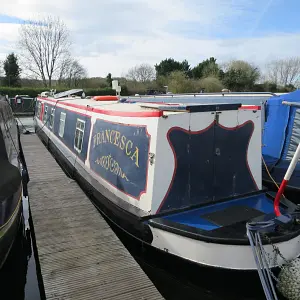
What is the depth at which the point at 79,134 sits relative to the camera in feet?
21.0

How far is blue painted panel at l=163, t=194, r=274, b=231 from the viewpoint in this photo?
3635 millimetres

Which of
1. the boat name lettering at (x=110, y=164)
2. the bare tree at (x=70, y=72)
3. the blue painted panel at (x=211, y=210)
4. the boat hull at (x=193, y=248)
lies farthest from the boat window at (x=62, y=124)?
the bare tree at (x=70, y=72)

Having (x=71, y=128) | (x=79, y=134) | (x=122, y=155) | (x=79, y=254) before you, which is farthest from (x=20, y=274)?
(x=71, y=128)

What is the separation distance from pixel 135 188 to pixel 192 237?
40.9 inches

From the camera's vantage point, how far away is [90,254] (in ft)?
11.7

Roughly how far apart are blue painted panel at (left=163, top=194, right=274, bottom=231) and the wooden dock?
28.8 inches

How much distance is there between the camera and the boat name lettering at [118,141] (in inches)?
162

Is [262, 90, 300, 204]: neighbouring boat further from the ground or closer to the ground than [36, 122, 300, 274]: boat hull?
further from the ground

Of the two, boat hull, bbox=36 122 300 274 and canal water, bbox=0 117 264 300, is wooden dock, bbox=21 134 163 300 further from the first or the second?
canal water, bbox=0 117 264 300

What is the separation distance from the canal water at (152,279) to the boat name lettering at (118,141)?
109 centimetres

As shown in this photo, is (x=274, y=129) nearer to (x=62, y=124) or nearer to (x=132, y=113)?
(x=132, y=113)

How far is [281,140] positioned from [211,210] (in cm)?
304

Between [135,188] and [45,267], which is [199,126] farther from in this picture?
[45,267]

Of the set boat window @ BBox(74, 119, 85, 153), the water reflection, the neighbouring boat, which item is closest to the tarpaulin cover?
the neighbouring boat
